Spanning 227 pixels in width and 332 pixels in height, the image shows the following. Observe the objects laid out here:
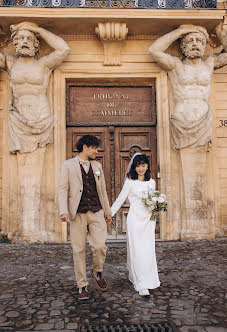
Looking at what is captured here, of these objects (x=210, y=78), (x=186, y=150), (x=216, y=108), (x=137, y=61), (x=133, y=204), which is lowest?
(x=133, y=204)

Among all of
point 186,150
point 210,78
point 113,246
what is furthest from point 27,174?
point 210,78

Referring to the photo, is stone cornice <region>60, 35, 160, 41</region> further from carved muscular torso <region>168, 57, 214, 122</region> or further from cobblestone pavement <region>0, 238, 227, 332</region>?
cobblestone pavement <region>0, 238, 227, 332</region>

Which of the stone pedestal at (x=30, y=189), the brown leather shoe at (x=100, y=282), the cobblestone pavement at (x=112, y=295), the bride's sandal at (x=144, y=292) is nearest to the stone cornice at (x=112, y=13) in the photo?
the stone pedestal at (x=30, y=189)

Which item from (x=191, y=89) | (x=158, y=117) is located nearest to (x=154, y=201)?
(x=158, y=117)

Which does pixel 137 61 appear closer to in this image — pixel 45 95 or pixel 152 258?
pixel 45 95

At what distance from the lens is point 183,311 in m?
3.13

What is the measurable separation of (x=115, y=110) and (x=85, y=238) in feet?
14.8

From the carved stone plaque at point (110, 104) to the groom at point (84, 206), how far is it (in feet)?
12.7

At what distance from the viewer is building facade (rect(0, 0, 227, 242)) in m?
6.80

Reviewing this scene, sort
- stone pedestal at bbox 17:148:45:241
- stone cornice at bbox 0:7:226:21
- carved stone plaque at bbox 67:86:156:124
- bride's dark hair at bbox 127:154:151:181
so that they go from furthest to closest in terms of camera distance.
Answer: carved stone plaque at bbox 67:86:156:124 < stone cornice at bbox 0:7:226:21 < stone pedestal at bbox 17:148:45:241 < bride's dark hair at bbox 127:154:151:181

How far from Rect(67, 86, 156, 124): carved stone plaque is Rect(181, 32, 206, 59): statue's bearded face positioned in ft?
3.83

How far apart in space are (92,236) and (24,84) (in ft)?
14.3

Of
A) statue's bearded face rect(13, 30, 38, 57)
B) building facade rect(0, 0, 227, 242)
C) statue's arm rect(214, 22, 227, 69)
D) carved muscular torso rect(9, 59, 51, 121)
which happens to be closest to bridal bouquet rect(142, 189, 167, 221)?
building facade rect(0, 0, 227, 242)

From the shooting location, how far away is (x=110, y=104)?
24.8ft
